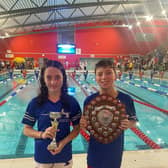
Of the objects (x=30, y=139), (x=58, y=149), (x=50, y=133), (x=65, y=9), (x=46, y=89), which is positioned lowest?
(x=30, y=139)

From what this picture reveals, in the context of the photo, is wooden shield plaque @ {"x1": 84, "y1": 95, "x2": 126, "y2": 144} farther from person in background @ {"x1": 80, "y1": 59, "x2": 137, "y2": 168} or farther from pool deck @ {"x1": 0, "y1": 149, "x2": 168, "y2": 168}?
pool deck @ {"x1": 0, "y1": 149, "x2": 168, "y2": 168}

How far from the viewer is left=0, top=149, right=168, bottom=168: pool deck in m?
2.14

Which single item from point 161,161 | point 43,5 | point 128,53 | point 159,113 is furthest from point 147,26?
point 161,161

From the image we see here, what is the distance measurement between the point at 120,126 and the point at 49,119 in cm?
42

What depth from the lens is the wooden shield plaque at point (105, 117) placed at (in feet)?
4.06

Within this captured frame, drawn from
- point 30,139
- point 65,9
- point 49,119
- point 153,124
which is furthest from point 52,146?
point 65,9

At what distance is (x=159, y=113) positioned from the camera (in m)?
4.79

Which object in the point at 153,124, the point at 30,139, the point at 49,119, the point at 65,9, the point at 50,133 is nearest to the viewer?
the point at 50,133

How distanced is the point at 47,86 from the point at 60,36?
2001 centimetres

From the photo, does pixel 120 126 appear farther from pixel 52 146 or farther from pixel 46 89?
pixel 46 89

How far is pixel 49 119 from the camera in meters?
1.27

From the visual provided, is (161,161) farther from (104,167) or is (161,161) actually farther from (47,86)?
(47,86)

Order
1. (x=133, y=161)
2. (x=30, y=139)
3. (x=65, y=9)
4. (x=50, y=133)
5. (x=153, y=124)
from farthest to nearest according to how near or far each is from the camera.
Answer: (x=65, y=9), (x=153, y=124), (x=30, y=139), (x=133, y=161), (x=50, y=133)

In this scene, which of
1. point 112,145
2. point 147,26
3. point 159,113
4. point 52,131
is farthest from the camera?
point 147,26
